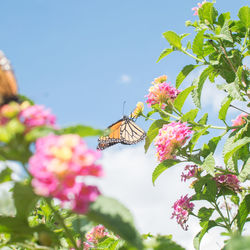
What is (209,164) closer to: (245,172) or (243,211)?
(245,172)

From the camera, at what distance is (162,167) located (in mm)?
2578

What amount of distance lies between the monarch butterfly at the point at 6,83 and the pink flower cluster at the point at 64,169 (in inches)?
11.9

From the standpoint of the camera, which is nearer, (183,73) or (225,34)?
(225,34)

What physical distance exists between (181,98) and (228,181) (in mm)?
762

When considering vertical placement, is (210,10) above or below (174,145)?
above

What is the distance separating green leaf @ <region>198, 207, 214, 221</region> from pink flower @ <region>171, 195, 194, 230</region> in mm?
146

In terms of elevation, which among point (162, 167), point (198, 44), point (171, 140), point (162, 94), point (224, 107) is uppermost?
point (198, 44)

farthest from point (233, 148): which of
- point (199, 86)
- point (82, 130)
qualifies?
point (82, 130)

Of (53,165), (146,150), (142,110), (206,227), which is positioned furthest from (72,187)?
(142,110)

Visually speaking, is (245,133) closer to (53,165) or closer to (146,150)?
(146,150)

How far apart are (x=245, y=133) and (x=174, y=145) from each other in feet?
1.70

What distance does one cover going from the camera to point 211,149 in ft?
8.54

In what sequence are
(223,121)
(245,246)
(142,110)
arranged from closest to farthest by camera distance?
1. (245,246)
2. (223,121)
3. (142,110)

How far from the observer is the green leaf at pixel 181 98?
2.79 metres
